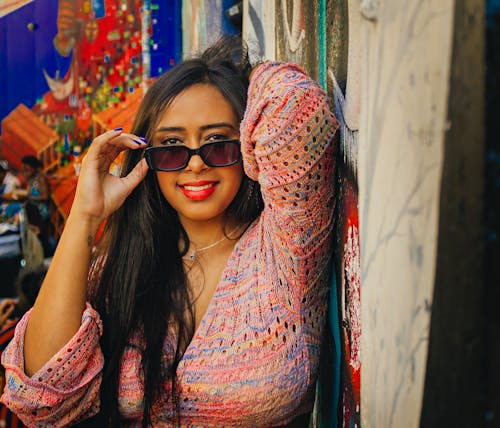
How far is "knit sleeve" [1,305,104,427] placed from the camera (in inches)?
61.9

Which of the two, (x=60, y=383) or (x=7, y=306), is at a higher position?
(x=60, y=383)

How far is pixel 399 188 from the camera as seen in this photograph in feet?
3.09

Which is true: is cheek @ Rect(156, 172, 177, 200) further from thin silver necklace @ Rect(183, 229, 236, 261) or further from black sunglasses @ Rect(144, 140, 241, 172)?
thin silver necklace @ Rect(183, 229, 236, 261)

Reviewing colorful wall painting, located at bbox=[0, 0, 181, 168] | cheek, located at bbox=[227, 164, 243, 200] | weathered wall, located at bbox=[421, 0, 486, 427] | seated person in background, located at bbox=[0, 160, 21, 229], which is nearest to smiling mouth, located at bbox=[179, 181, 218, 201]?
cheek, located at bbox=[227, 164, 243, 200]

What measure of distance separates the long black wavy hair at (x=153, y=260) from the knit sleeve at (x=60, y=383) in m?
0.05

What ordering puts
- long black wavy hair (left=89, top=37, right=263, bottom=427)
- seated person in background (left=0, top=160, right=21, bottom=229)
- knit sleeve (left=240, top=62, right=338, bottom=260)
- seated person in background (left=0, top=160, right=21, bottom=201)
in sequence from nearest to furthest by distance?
knit sleeve (left=240, top=62, right=338, bottom=260) → long black wavy hair (left=89, top=37, right=263, bottom=427) → seated person in background (left=0, top=160, right=21, bottom=229) → seated person in background (left=0, top=160, right=21, bottom=201)

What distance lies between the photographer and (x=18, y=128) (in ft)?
20.3

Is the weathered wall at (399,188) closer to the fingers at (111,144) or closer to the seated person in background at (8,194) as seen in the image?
the fingers at (111,144)

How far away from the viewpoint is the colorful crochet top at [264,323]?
1.43 m

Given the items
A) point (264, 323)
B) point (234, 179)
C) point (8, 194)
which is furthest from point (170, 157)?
point (8, 194)

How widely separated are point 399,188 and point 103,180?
122 centimetres

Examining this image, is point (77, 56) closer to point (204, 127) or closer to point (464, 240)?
point (204, 127)

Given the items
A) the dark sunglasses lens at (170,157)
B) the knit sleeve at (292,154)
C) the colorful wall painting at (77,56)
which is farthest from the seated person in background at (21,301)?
the colorful wall painting at (77,56)

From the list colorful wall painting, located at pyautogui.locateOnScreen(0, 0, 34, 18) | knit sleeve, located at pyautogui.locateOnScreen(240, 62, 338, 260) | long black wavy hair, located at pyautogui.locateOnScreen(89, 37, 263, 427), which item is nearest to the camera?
knit sleeve, located at pyautogui.locateOnScreen(240, 62, 338, 260)
